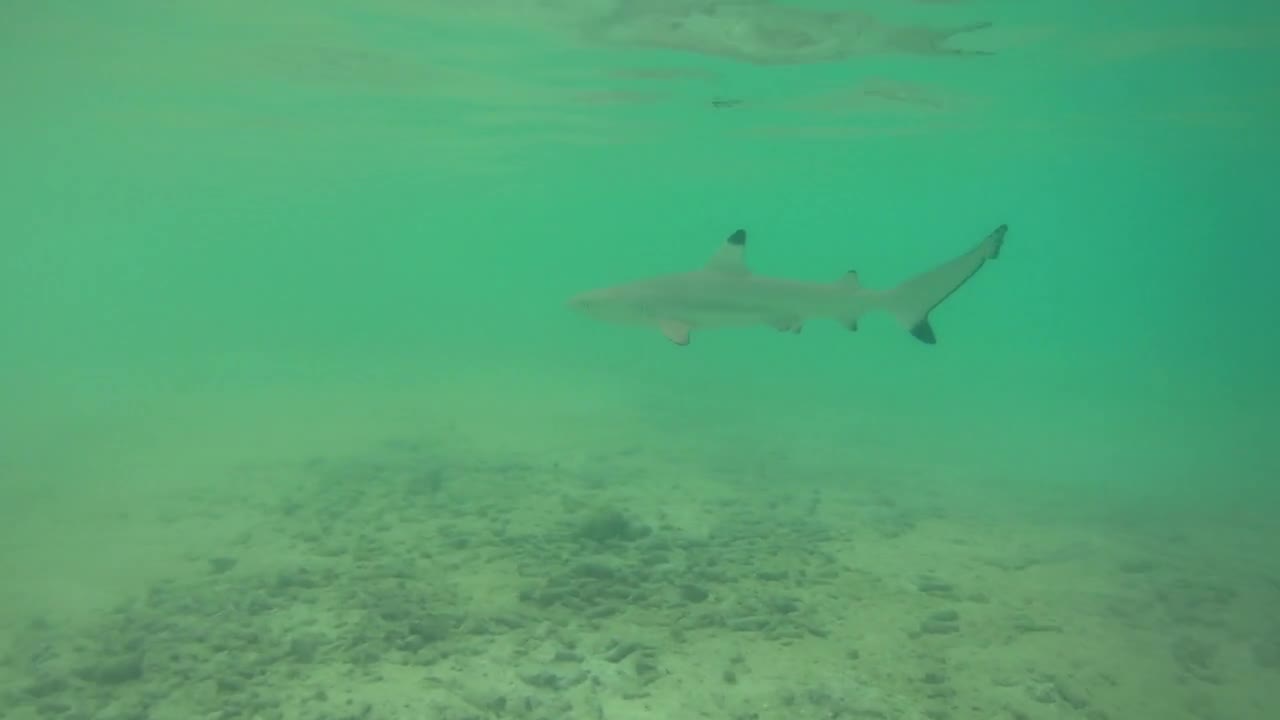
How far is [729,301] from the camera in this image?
26.6 feet

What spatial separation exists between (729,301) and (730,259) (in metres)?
0.47

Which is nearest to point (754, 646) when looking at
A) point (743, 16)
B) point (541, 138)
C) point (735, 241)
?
point (735, 241)

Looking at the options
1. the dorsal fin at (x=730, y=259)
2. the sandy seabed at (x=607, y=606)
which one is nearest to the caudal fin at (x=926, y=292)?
the dorsal fin at (x=730, y=259)

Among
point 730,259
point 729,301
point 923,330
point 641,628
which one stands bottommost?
point 641,628

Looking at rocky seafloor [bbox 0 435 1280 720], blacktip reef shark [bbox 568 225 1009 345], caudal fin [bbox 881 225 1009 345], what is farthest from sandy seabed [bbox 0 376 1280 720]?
caudal fin [bbox 881 225 1009 345]

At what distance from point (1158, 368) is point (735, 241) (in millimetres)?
56499

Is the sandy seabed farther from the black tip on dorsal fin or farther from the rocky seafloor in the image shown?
the black tip on dorsal fin

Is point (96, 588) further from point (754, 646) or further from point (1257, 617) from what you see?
point (1257, 617)

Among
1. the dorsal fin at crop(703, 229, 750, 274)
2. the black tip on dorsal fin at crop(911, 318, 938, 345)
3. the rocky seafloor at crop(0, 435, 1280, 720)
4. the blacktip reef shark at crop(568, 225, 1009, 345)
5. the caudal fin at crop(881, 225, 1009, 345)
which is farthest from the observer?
the dorsal fin at crop(703, 229, 750, 274)

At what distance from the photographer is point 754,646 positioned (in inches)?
256

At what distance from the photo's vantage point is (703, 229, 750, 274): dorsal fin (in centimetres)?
820

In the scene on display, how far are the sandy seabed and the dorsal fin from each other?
10.1ft

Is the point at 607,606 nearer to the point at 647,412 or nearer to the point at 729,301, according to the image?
the point at 729,301

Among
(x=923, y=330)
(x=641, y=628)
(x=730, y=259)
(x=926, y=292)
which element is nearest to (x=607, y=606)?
(x=641, y=628)
